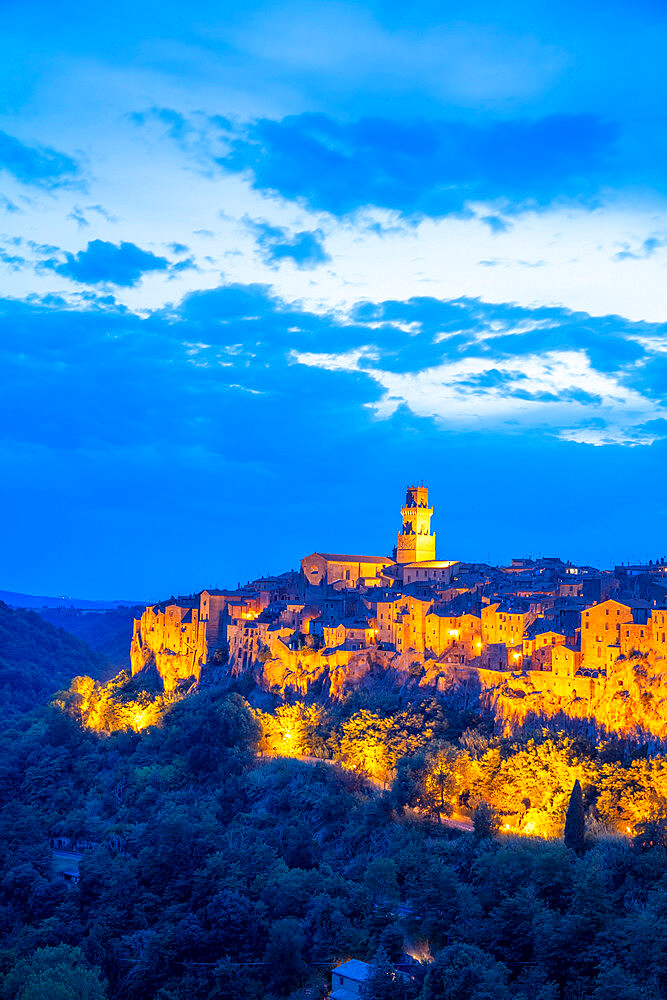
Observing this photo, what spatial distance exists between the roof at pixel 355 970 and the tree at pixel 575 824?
34.1 feet

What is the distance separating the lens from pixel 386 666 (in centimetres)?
6419

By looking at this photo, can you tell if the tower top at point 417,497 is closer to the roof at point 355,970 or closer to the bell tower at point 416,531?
the bell tower at point 416,531

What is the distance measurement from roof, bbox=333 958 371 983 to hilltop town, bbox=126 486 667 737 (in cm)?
1707

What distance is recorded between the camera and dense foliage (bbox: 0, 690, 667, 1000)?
3578 cm

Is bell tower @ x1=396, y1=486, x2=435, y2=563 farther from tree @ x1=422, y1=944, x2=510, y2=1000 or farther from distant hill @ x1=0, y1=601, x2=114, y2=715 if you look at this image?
tree @ x1=422, y1=944, x2=510, y2=1000

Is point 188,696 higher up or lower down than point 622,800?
higher up

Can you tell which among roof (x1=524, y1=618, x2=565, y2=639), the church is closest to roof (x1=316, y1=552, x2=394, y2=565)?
the church

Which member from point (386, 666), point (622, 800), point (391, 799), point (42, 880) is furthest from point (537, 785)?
point (42, 880)

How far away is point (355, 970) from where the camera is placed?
3853 centimetres

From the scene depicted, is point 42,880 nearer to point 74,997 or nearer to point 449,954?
point 74,997

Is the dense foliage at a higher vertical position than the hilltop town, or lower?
lower

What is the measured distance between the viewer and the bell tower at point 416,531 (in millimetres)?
84881

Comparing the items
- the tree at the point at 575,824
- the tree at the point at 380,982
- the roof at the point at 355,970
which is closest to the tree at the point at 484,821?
the tree at the point at 575,824

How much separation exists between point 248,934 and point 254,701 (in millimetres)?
25443
